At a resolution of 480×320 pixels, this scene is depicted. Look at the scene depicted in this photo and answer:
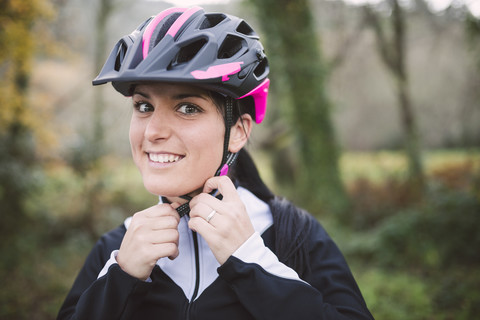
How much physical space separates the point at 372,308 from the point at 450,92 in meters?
10.3

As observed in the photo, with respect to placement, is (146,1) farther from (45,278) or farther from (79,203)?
(45,278)

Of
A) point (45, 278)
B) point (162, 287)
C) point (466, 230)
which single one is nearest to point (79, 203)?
point (45, 278)

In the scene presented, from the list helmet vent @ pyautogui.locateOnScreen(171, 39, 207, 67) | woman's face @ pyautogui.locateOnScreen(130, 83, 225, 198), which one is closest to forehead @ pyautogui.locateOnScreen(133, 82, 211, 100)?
woman's face @ pyautogui.locateOnScreen(130, 83, 225, 198)

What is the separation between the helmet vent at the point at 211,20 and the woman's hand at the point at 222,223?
923 mm

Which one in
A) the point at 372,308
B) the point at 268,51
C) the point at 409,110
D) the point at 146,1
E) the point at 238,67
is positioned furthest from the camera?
the point at 146,1

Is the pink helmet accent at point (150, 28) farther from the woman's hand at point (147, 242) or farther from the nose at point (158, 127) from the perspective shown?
the woman's hand at point (147, 242)

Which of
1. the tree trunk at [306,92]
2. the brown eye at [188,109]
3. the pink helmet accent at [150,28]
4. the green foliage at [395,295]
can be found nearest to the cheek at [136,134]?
the brown eye at [188,109]

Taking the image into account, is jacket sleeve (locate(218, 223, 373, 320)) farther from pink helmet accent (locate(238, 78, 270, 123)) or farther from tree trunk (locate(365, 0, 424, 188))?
tree trunk (locate(365, 0, 424, 188))

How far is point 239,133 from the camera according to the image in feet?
5.82

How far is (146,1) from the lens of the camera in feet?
33.5

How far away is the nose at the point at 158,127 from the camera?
147 cm

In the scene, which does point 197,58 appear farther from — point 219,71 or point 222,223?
point 222,223

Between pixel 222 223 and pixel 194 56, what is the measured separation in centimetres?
84

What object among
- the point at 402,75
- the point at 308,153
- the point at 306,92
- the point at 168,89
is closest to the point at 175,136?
the point at 168,89
